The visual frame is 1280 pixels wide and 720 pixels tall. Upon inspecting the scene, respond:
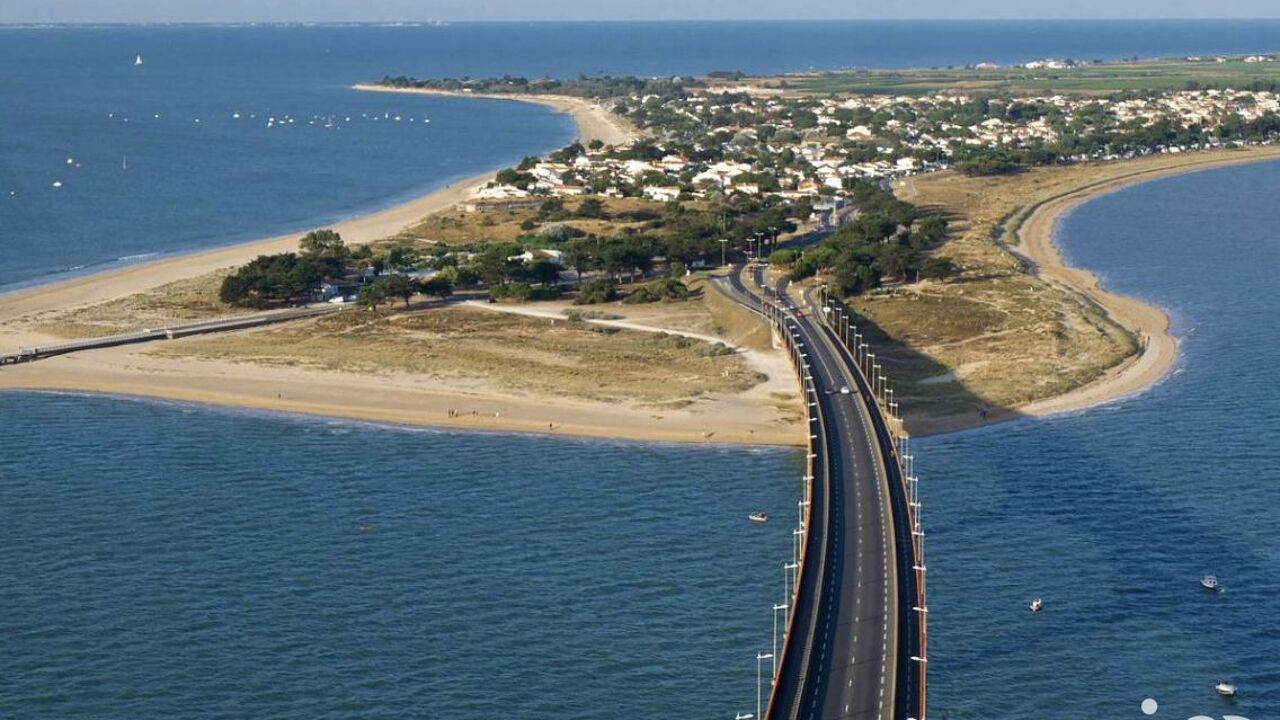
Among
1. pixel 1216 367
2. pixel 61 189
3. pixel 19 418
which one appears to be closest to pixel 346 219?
pixel 61 189

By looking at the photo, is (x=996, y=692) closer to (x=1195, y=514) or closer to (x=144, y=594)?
(x=1195, y=514)

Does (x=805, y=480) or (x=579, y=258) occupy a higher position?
(x=579, y=258)

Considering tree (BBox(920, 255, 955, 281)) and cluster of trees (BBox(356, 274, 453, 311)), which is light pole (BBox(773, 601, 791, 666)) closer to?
cluster of trees (BBox(356, 274, 453, 311))

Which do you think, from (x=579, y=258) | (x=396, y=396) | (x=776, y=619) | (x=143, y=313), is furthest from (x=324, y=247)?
(x=776, y=619)

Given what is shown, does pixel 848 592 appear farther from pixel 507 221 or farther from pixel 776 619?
pixel 507 221

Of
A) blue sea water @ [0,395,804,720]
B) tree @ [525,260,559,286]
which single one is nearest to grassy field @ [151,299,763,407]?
tree @ [525,260,559,286]

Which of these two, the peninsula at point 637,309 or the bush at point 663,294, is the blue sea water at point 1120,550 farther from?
the bush at point 663,294
